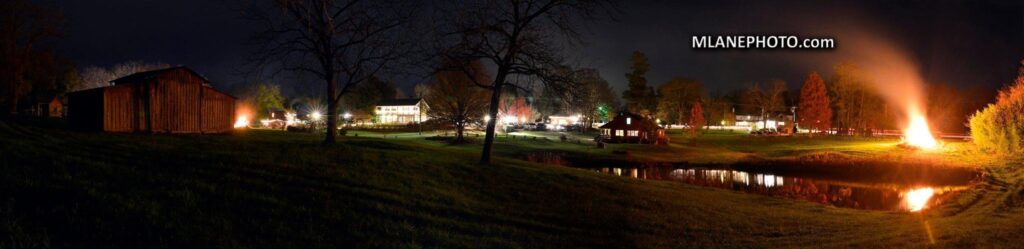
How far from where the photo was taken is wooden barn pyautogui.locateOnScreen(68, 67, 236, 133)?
94.9ft

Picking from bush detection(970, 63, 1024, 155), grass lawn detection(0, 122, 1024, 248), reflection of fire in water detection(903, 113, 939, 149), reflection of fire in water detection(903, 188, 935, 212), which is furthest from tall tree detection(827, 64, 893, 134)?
grass lawn detection(0, 122, 1024, 248)

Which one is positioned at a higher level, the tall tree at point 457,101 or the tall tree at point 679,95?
the tall tree at point 679,95

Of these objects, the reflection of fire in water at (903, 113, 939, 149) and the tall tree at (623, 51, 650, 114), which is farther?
the tall tree at (623, 51, 650, 114)

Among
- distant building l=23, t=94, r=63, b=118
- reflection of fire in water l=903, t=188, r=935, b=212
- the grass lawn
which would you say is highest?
distant building l=23, t=94, r=63, b=118

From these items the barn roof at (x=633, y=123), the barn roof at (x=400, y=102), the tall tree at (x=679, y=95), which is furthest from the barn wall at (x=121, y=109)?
the tall tree at (x=679, y=95)

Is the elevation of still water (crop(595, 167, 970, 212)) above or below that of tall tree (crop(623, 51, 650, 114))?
below

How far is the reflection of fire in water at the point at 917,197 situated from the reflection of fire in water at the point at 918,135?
28.4m

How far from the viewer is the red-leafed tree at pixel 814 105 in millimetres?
83000

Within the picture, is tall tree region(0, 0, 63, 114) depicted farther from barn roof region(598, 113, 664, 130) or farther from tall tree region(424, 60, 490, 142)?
barn roof region(598, 113, 664, 130)

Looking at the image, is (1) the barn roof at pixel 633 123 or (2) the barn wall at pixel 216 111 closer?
(2) the barn wall at pixel 216 111

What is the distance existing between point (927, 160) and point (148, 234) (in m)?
54.6

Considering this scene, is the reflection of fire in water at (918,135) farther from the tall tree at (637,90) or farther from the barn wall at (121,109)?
the barn wall at (121,109)

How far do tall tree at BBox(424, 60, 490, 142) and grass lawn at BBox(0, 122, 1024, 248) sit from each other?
36070 millimetres

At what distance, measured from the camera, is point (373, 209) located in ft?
38.8
